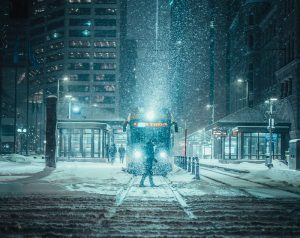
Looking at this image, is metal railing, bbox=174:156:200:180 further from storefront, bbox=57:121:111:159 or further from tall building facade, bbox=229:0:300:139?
storefront, bbox=57:121:111:159

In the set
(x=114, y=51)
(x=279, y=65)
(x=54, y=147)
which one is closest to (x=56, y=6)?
(x=114, y=51)

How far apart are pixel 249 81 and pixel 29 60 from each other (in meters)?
41.5

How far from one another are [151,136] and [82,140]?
23.2 metres

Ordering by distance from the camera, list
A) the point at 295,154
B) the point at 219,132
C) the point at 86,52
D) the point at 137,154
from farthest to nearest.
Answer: the point at 86,52
the point at 219,132
the point at 295,154
the point at 137,154

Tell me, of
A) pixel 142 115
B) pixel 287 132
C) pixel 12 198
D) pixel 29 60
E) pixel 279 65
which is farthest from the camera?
pixel 279 65

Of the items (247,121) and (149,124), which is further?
(247,121)

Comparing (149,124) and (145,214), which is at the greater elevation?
(149,124)

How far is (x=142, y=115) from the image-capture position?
2842cm

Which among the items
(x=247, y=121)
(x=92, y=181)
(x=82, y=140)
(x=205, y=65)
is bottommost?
(x=92, y=181)

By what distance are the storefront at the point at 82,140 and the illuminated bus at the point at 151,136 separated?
2073 cm

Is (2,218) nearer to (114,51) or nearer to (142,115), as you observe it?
(142,115)

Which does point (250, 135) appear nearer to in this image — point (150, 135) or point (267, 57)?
point (267, 57)

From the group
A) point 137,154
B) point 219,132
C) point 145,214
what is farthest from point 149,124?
point 219,132

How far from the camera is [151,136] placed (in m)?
27.9
